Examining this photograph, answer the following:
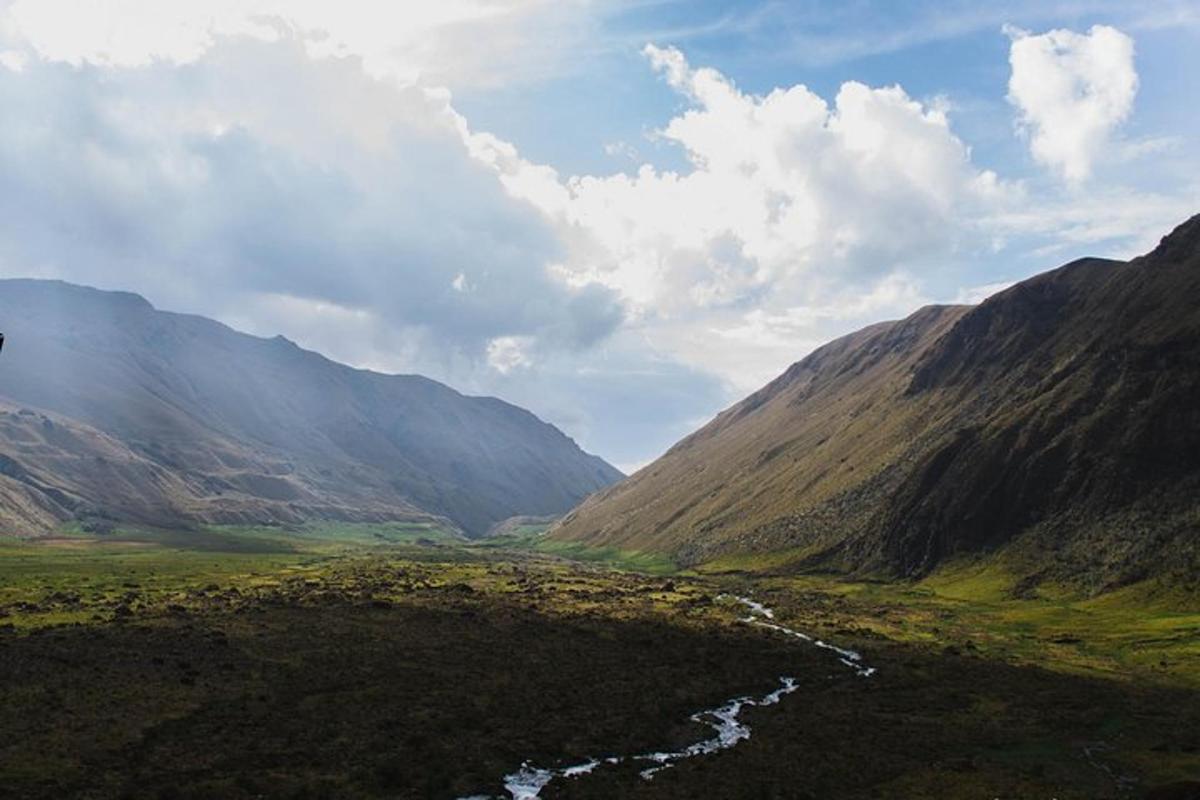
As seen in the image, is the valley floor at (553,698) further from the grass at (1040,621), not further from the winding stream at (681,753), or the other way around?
the winding stream at (681,753)

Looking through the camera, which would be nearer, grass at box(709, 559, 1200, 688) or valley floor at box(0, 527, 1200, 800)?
valley floor at box(0, 527, 1200, 800)

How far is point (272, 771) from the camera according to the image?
45.4 metres

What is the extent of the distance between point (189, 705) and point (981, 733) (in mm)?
54816

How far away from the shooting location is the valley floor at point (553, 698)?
46406 millimetres

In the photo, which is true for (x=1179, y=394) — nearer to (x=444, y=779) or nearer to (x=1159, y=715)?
(x=1159, y=715)

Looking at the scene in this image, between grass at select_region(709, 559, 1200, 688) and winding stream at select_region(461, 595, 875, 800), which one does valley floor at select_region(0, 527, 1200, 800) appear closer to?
grass at select_region(709, 559, 1200, 688)

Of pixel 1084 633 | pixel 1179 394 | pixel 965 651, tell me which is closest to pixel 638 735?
pixel 965 651

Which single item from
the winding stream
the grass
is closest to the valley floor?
the grass

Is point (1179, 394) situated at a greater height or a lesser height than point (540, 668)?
greater

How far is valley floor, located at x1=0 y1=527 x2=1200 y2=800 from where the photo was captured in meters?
46.4

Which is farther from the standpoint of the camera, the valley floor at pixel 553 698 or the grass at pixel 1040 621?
the grass at pixel 1040 621

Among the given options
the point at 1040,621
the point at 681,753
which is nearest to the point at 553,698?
the point at 681,753

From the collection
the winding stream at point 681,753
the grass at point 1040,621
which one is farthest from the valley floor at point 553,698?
the winding stream at point 681,753

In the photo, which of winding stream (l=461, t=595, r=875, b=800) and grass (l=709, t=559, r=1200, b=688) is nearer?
winding stream (l=461, t=595, r=875, b=800)
